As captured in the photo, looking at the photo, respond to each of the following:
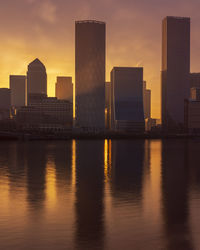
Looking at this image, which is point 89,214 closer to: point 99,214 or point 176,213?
point 99,214

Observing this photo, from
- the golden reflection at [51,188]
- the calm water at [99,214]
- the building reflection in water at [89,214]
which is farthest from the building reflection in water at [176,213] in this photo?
the golden reflection at [51,188]

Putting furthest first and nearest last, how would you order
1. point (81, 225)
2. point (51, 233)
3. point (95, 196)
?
point (95, 196), point (81, 225), point (51, 233)

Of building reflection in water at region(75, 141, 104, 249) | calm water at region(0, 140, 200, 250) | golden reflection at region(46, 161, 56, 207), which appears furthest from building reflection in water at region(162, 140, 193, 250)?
golden reflection at region(46, 161, 56, 207)

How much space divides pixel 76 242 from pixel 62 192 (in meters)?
19.0

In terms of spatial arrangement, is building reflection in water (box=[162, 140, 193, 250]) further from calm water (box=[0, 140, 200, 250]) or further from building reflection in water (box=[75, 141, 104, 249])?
building reflection in water (box=[75, 141, 104, 249])

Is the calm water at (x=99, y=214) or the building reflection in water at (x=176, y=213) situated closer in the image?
the calm water at (x=99, y=214)

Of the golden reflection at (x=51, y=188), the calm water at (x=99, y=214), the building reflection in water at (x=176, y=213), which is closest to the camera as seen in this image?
the calm water at (x=99, y=214)

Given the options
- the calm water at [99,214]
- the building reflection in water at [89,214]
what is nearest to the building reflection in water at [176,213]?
the calm water at [99,214]

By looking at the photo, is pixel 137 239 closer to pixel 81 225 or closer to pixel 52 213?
pixel 81 225

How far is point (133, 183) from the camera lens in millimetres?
49844

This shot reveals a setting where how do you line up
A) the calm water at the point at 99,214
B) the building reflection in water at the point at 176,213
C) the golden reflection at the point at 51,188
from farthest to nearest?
the golden reflection at the point at 51,188 < the building reflection in water at the point at 176,213 < the calm water at the point at 99,214

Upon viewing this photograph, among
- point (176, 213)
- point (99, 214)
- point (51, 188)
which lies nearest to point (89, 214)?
point (99, 214)

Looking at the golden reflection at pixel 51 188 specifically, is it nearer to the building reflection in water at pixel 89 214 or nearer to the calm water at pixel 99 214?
the calm water at pixel 99 214

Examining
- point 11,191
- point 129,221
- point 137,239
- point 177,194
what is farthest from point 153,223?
point 11,191
